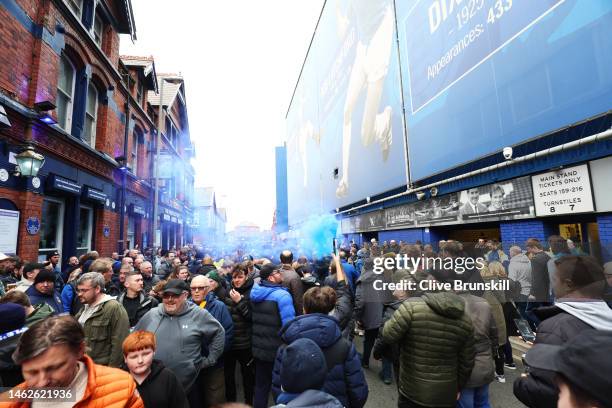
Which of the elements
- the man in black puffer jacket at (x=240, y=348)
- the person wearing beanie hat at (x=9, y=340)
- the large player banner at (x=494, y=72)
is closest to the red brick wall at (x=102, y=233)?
the man in black puffer jacket at (x=240, y=348)

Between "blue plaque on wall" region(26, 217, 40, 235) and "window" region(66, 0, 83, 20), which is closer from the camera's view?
"blue plaque on wall" region(26, 217, 40, 235)

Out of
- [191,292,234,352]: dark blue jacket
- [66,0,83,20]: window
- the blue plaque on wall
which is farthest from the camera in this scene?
[66,0,83,20]: window

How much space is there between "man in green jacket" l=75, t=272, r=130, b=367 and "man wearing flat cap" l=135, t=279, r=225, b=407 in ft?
0.74

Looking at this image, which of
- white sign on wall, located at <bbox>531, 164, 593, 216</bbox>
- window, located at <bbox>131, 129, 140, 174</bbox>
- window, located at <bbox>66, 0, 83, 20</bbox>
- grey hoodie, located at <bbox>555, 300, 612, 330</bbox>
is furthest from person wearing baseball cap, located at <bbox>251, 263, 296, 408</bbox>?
window, located at <bbox>131, 129, 140, 174</bbox>

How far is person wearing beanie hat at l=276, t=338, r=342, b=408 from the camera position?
155cm

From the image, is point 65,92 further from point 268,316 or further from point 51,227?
point 268,316

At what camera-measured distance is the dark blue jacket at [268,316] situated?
340 centimetres

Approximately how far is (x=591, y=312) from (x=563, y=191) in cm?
595

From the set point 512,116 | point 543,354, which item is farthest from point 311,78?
point 543,354

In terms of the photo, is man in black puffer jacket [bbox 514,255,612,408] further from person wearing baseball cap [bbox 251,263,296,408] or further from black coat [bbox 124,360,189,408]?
person wearing baseball cap [bbox 251,263,296,408]

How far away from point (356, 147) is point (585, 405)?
16530 mm

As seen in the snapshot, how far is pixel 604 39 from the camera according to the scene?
17.7ft

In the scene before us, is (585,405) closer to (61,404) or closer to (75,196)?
(61,404)

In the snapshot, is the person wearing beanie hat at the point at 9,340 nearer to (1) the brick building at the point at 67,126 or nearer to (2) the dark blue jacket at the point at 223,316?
(2) the dark blue jacket at the point at 223,316
